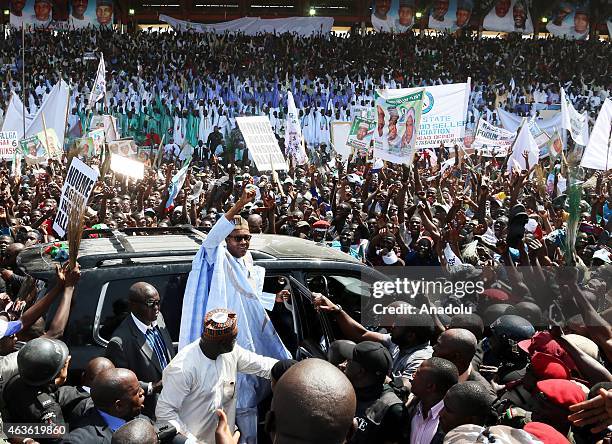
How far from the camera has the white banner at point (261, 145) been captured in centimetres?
1038

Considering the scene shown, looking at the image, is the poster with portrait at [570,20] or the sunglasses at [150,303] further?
the poster with portrait at [570,20]

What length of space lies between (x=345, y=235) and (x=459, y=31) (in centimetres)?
3002

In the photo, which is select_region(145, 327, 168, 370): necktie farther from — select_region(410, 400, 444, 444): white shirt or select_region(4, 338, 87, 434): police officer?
select_region(410, 400, 444, 444): white shirt

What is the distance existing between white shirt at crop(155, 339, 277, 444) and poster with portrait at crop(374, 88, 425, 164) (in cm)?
650

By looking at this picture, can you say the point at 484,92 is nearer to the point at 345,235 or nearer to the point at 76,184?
the point at 345,235

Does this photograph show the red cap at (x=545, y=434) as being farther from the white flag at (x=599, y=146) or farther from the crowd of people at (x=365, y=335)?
the white flag at (x=599, y=146)

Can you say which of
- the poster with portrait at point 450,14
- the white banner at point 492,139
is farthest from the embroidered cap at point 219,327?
the poster with portrait at point 450,14

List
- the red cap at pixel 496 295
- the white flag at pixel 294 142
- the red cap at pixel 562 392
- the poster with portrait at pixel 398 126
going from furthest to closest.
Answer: the white flag at pixel 294 142
the poster with portrait at pixel 398 126
the red cap at pixel 496 295
the red cap at pixel 562 392

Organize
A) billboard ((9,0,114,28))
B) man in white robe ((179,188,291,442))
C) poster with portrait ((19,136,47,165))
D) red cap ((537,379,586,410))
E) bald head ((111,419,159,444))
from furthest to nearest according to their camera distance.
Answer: billboard ((9,0,114,28)), poster with portrait ((19,136,47,165)), man in white robe ((179,188,291,442)), red cap ((537,379,586,410)), bald head ((111,419,159,444))

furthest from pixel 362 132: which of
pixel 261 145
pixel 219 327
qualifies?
pixel 219 327

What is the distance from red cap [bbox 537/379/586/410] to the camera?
257cm

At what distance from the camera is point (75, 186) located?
5.85 meters

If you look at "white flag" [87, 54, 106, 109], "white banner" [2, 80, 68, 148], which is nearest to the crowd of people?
"white banner" [2, 80, 68, 148]

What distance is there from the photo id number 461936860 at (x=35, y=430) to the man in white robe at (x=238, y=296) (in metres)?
0.95
